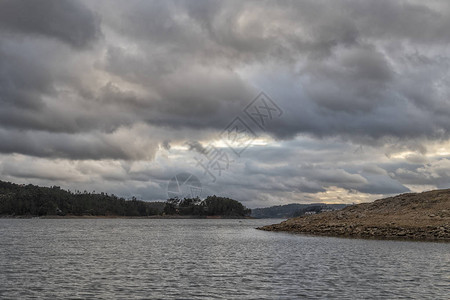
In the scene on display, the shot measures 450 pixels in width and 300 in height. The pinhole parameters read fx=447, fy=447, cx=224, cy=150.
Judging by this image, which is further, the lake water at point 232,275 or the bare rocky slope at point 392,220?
the bare rocky slope at point 392,220

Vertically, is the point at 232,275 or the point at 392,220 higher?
the point at 392,220

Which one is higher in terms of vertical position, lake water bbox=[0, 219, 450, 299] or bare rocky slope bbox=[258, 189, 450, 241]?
bare rocky slope bbox=[258, 189, 450, 241]

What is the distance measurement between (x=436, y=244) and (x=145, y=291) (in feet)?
161

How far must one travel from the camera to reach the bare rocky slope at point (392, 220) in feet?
259

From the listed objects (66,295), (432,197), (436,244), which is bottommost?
(66,295)

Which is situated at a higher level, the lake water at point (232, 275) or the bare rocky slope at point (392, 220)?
the bare rocky slope at point (392, 220)

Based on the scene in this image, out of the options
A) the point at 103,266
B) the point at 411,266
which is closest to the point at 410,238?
the point at 411,266

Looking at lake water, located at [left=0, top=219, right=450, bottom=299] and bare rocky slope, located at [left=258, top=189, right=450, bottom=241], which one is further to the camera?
bare rocky slope, located at [left=258, top=189, right=450, bottom=241]

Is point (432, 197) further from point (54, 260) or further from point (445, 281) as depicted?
point (54, 260)

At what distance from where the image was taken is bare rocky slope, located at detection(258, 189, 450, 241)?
78.9 m

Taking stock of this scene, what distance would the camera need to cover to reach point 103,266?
149ft

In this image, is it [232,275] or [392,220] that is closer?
[232,275]

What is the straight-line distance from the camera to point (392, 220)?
89.1 metres

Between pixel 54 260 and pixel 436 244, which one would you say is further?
pixel 436 244
